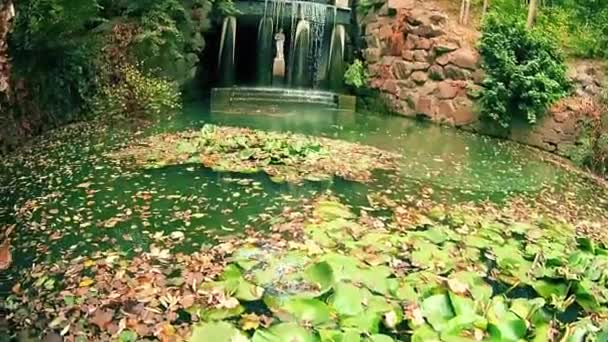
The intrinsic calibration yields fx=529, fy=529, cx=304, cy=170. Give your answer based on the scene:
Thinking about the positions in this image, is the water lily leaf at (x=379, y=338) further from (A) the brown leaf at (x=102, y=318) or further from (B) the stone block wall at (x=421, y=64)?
(B) the stone block wall at (x=421, y=64)

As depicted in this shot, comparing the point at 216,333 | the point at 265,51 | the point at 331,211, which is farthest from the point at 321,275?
the point at 265,51

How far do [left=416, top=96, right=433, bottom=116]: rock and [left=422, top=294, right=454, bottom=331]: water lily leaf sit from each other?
6367 mm

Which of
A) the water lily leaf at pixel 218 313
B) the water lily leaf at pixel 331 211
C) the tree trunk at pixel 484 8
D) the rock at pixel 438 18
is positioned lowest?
the water lily leaf at pixel 218 313

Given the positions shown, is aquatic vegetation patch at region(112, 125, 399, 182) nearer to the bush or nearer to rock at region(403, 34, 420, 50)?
the bush

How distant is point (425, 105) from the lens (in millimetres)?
8617

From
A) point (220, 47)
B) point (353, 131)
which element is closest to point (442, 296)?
point (353, 131)

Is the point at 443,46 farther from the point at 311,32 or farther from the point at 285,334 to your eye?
the point at 285,334

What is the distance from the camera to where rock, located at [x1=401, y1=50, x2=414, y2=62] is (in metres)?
8.84

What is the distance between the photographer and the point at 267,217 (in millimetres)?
3807

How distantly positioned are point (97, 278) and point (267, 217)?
1325 mm

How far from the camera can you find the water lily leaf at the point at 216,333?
220cm

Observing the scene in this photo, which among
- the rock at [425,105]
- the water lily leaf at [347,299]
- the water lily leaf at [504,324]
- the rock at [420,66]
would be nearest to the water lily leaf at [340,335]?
the water lily leaf at [347,299]

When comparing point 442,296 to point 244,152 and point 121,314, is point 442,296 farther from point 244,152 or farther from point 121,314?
point 244,152

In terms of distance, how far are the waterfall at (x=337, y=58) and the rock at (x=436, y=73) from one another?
2279mm
